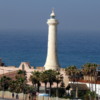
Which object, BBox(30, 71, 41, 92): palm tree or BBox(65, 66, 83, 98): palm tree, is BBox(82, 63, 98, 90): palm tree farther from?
BBox(30, 71, 41, 92): palm tree

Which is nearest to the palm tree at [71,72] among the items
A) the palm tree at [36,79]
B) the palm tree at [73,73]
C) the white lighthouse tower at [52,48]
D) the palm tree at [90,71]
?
the palm tree at [73,73]

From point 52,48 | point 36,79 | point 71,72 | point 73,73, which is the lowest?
point 36,79

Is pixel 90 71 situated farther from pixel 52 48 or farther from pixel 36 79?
pixel 52 48

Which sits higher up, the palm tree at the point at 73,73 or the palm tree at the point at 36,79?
the palm tree at the point at 73,73

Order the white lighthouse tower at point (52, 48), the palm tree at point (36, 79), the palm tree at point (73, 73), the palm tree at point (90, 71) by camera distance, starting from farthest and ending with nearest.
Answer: the white lighthouse tower at point (52, 48) → the palm tree at point (73, 73) → the palm tree at point (90, 71) → the palm tree at point (36, 79)

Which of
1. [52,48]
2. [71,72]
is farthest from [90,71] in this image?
[52,48]

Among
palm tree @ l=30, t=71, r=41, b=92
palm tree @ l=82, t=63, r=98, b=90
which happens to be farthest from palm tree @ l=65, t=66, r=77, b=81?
palm tree @ l=30, t=71, r=41, b=92

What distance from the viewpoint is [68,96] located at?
46.4 metres

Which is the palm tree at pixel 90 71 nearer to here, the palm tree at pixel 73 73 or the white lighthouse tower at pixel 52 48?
the palm tree at pixel 73 73

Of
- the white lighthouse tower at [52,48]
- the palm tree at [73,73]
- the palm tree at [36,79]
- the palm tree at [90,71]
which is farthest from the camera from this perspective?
the white lighthouse tower at [52,48]

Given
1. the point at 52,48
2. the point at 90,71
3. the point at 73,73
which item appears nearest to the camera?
the point at 90,71

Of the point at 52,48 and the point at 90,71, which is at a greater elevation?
the point at 52,48

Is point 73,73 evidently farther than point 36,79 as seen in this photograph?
Yes

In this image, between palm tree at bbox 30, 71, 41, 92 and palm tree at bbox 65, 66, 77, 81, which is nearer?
palm tree at bbox 30, 71, 41, 92
